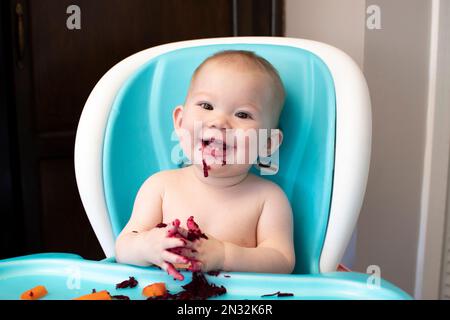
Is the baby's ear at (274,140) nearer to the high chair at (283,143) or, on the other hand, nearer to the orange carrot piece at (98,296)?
the high chair at (283,143)

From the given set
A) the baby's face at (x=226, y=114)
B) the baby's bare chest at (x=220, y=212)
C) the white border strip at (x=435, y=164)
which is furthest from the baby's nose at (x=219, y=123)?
the white border strip at (x=435, y=164)

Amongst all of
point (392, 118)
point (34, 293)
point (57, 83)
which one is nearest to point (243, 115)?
point (34, 293)

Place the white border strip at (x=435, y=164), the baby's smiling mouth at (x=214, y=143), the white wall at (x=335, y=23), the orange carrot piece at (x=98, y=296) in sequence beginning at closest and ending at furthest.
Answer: the orange carrot piece at (x=98, y=296), the baby's smiling mouth at (x=214, y=143), the white border strip at (x=435, y=164), the white wall at (x=335, y=23)

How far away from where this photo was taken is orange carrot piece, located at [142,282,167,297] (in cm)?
56

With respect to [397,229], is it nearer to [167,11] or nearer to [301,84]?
[301,84]

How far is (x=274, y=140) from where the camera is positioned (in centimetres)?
72

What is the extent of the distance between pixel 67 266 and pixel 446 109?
35.3 inches

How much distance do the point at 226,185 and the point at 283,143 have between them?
118 millimetres

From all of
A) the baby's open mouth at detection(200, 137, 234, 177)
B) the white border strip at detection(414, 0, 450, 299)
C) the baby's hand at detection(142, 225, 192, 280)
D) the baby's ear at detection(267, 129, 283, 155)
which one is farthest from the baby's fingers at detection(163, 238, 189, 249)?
the white border strip at detection(414, 0, 450, 299)

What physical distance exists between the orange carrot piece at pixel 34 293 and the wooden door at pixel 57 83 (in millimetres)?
777

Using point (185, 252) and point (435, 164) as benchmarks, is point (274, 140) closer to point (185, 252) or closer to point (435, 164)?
point (185, 252)

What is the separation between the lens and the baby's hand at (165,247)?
56cm
